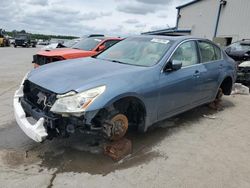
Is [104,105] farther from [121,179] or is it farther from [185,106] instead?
[185,106]

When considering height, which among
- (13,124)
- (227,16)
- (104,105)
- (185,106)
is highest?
(227,16)

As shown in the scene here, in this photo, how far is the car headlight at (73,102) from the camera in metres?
3.16

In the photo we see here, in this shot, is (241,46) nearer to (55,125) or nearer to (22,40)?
(55,125)

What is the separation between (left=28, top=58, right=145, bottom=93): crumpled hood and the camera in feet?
11.2

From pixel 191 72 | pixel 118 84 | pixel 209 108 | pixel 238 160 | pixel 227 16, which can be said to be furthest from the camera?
pixel 227 16

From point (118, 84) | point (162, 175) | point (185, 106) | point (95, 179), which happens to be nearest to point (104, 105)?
point (118, 84)

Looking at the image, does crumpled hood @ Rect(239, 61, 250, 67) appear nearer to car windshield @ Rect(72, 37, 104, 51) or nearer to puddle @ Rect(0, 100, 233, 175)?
car windshield @ Rect(72, 37, 104, 51)

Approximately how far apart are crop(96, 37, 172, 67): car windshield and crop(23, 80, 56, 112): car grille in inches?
54.4

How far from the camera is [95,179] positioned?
10.5ft

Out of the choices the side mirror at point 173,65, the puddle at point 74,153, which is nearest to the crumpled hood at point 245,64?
the puddle at point 74,153

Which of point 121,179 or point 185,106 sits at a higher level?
point 185,106

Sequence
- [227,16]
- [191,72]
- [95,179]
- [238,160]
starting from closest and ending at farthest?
[95,179]
[238,160]
[191,72]
[227,16]

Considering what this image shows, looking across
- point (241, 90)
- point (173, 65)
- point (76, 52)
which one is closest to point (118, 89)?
point (173, 65)

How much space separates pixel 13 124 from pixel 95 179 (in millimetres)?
2288
